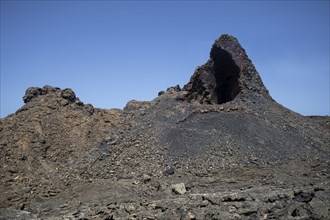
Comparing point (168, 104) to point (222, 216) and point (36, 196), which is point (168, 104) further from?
point (222, 216)

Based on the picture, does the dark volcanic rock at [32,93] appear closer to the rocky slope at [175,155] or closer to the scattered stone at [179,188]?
the rocky slope at [175,155]

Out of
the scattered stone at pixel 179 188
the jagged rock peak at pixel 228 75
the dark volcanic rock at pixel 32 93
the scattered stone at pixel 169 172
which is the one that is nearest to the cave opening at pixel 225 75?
the jagged rock peak at pixel 228 75

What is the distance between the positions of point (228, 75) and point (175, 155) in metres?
9.23

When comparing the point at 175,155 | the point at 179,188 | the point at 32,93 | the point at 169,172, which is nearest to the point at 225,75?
the point at 175,155

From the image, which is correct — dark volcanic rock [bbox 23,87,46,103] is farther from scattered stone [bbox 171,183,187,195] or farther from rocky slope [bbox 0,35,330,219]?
scattered stone [bbox 171,183,187,195]

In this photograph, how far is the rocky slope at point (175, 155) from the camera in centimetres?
1361

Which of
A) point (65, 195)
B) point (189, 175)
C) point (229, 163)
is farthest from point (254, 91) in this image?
point (65, 195)

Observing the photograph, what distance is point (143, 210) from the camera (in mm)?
13406

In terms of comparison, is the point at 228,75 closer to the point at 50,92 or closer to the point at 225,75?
the point at 225,75

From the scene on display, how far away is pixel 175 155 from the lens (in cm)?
1908

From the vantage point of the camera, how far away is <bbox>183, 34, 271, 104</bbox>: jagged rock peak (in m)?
24.6

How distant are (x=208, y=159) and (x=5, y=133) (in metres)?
11.4

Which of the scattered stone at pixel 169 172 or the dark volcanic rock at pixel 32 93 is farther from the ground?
the dark volcanic rock at pixel 32 93

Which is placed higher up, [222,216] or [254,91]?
[254,91]
